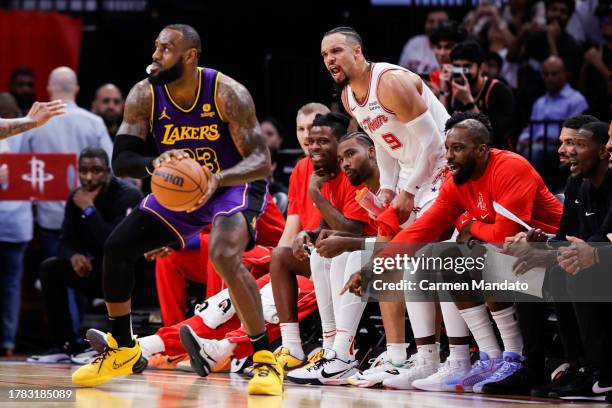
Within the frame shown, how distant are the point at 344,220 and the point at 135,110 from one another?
1.67 metres

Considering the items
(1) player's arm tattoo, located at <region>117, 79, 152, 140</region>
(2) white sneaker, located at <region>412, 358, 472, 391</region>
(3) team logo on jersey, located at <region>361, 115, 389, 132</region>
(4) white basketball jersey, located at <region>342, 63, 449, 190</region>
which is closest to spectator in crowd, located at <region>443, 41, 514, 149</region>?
(4) white basketball jersey, located at <region>342, 63, 449, 190</region>

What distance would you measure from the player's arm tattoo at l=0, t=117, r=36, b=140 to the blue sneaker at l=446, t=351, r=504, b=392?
2.91m

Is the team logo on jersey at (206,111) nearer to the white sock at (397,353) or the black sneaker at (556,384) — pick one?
the white sock at (397,353)

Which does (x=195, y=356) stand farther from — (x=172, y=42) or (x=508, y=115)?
(x=508, y=115)

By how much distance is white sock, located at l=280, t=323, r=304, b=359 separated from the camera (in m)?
6.98

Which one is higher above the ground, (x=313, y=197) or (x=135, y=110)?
(x=135, y=110)

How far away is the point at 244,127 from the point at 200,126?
0.26m

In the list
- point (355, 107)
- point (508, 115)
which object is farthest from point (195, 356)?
point (508, 115)

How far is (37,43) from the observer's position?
11.1 m

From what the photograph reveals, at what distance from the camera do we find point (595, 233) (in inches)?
220

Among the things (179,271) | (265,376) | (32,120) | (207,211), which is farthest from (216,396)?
(179,271)

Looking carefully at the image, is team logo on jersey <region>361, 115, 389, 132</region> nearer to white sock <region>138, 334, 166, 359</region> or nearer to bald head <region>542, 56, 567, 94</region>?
white sock <region>138, 334, 166, 359</region>

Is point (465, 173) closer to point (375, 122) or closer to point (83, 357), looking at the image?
point (375, 122)

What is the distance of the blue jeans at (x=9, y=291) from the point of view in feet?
30.0
